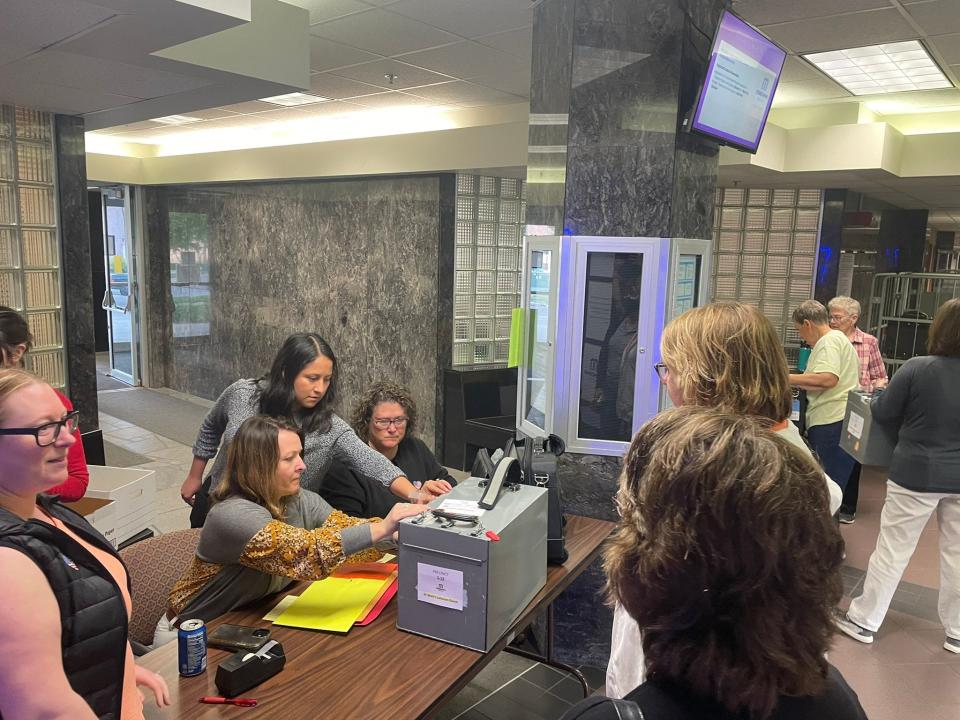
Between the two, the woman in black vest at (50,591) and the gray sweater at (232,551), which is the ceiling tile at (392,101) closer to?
the gray sweater at (232,551)

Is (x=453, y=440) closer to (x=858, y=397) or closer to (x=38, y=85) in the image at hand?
(x=858, y=397)

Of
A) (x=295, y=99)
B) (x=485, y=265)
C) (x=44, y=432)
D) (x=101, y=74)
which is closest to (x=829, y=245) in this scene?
(x=485, y=265)

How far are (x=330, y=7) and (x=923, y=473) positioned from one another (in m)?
3.33

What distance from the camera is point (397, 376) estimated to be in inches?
241

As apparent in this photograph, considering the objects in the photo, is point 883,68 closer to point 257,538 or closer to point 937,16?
point 937,16

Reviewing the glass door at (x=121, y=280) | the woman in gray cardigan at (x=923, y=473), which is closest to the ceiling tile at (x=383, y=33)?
the woman in gray cardigan at (x=923, y=473)

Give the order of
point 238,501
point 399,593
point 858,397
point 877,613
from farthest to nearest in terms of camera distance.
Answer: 1. point 858,397
2. point 877,613
3. point 238,501
4. point 399,593

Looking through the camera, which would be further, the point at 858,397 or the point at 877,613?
the point at 858,397

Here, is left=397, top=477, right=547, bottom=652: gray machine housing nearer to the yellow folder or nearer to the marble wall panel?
the yellow folder

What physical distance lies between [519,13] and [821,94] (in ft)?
9.07

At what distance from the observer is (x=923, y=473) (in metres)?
3.00

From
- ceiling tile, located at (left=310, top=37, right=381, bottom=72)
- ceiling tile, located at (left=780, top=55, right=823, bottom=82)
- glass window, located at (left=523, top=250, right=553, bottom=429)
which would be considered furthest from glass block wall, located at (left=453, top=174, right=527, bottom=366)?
glass window, located at (left=523, top=250, right=553, bottom=429)

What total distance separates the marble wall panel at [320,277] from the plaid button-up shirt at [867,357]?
3.06 meters

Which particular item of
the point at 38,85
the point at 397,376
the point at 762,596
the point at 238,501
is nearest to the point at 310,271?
the point at 397,376
